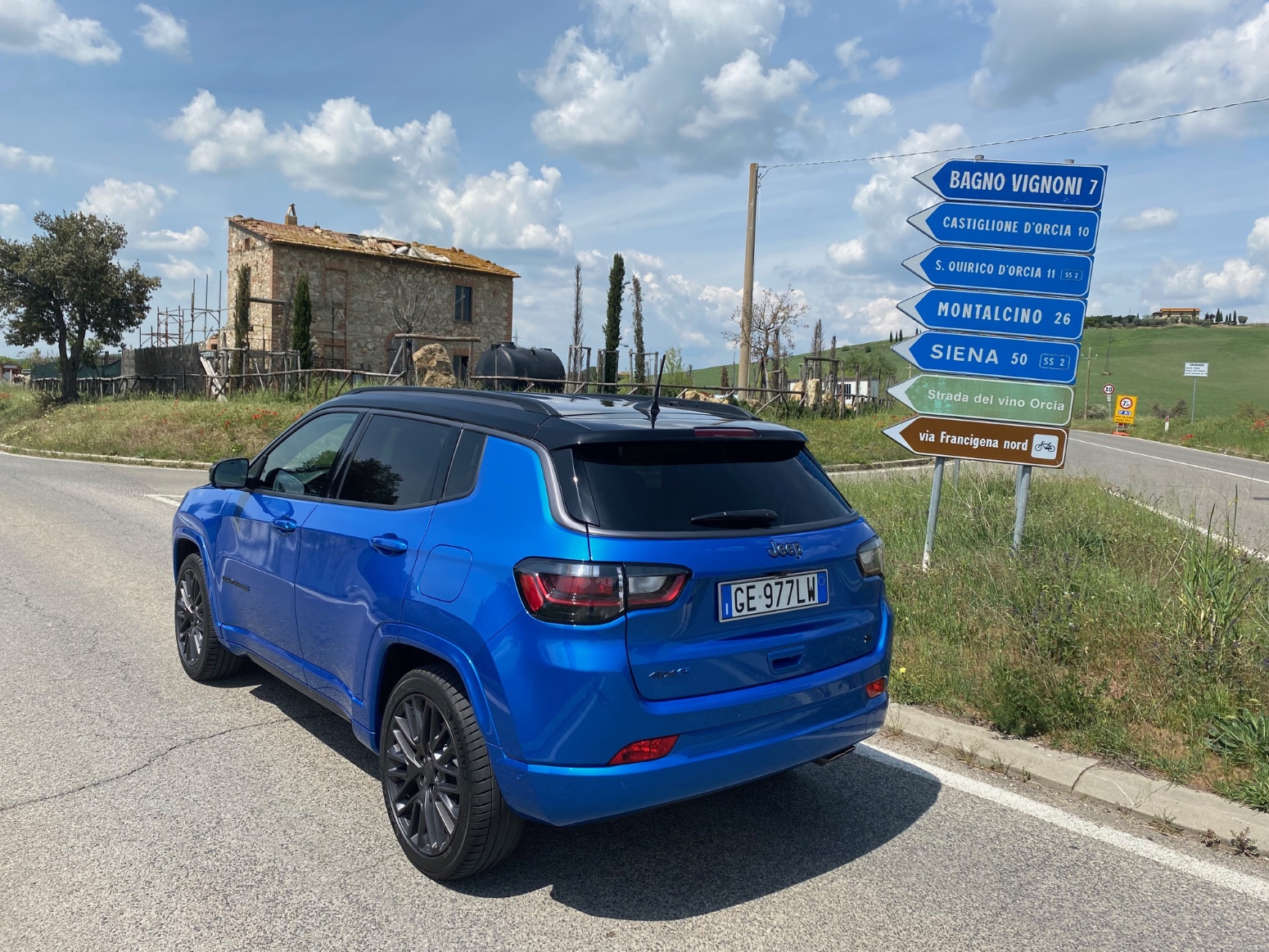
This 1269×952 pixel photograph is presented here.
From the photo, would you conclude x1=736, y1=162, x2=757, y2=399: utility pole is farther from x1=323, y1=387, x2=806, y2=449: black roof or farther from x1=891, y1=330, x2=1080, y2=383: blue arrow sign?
x1=323, y1=387, x2=806, y2=449: black roof

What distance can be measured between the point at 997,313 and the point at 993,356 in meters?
0.35

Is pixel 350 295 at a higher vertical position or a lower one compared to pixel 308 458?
higher

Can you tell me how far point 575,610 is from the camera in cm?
282

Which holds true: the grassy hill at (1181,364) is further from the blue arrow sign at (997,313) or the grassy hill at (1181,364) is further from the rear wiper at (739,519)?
the rear wiper at (739,519)

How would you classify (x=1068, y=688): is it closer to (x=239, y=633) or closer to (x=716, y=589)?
(x=716, y=589)

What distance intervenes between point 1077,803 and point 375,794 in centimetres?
301

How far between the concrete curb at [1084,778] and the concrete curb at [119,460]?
17284 millimetres

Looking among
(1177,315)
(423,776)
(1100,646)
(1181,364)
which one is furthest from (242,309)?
(1177,315)

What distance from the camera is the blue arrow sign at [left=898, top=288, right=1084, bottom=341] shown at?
7.40m

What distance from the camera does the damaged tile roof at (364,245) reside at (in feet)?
134

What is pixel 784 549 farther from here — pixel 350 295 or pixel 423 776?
pixel 350 295

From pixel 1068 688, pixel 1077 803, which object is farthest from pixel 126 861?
pixel 1068 688

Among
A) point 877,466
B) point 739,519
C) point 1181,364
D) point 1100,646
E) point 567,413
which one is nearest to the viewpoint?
point 739,519

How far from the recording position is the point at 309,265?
41.1 meters
